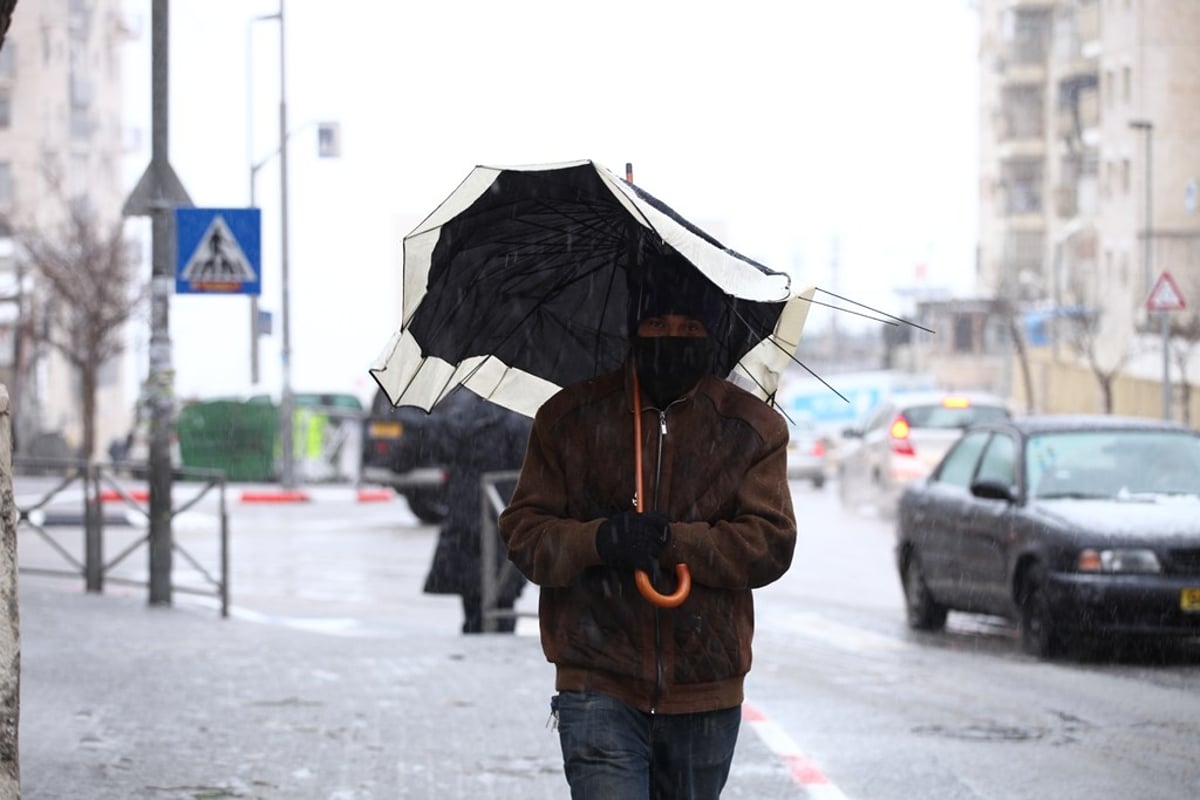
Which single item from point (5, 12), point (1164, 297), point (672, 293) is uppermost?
point (5, 12)

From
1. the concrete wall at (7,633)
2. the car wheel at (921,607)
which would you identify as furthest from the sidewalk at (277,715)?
the car wheel at (921,607)

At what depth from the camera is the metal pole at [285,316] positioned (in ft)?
114

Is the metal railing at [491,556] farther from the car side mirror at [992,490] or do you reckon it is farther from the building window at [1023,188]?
the building window at [1023,188]

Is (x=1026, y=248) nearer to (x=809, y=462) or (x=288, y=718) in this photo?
(x=809, y=462)

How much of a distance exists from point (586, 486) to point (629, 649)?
0.37 meters

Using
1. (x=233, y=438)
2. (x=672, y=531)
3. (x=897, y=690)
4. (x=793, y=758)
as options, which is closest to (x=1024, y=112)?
(x=233, y=438)

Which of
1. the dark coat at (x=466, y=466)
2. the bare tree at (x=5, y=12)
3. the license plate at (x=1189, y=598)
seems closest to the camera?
the bare tree at (x=5, y=12)

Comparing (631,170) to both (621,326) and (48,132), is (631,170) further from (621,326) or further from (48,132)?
(48,132)

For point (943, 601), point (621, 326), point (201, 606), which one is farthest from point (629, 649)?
point (201, 606)

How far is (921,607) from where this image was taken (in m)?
13.8

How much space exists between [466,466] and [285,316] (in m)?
23.3

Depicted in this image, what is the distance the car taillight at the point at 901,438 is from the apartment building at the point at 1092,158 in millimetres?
20630

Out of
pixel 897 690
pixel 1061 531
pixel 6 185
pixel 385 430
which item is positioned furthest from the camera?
pixel 6 185

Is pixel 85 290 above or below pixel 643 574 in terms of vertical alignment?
above
